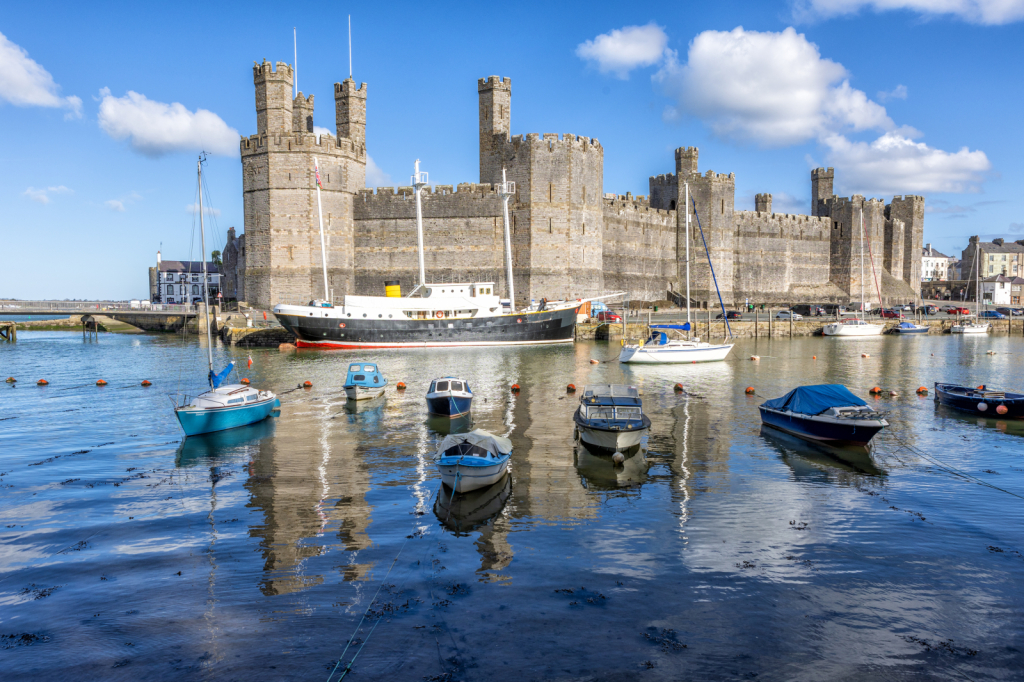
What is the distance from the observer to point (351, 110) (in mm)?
61844

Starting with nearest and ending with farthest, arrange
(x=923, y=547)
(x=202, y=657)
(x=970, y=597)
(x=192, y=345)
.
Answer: (x=202, y=657), (x=970, y=597), (x=923, y=547), (x=192, y=345)

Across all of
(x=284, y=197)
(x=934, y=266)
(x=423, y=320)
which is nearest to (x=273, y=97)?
(x=284, y=197)

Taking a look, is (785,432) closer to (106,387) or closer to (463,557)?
(463,557)

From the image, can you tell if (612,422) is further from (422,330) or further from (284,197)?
(284,197)

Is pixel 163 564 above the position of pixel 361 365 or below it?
below

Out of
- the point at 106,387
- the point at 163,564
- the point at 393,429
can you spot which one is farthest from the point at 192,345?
the point at 163,564

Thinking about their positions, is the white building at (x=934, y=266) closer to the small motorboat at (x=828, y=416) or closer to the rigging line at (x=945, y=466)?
the rigging line at (x=945, y=466)

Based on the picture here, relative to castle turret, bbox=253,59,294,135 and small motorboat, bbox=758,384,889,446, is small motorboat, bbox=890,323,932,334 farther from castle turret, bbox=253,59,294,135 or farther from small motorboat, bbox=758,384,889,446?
castle turret, bbox=253,59,294,135

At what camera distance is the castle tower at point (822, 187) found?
279 ft

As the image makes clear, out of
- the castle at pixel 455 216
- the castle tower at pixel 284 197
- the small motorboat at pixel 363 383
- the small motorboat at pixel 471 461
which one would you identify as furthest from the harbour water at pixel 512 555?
the castle at pixel 455 216

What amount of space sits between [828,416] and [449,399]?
12.2 meters

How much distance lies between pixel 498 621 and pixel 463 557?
91.7 inches

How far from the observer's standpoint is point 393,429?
22953mm

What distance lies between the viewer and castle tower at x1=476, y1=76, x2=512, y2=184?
63250 millimetres
